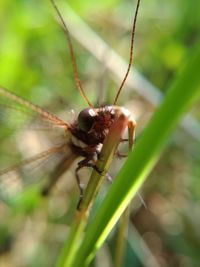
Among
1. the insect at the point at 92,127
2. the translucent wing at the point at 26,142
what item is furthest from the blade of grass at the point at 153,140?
the translucent wing at the point at 26,142

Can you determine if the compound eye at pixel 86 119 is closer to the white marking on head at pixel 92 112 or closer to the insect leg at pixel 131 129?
the white marking on head at pixel 92 112

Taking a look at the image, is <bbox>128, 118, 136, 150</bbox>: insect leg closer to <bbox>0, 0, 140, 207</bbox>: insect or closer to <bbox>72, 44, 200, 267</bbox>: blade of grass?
<bbox>0, 0, 140, 207</bbox>: insect

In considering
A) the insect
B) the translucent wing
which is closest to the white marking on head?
the insect

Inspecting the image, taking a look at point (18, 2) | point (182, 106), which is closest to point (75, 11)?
point (18, 2)

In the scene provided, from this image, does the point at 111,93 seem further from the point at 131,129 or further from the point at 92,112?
the point at 131,129

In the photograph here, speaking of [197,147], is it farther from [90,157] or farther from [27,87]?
[90,157]

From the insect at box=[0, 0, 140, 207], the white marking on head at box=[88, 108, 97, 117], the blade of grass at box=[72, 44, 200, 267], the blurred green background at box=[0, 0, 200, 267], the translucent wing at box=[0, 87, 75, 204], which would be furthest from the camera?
the blurred green background at box=[0, 0, 200, 267]
